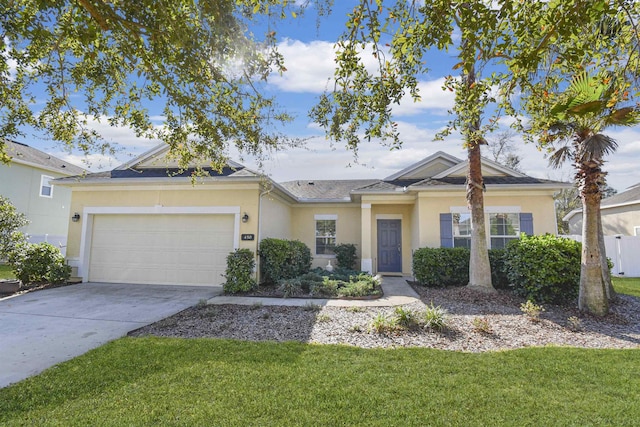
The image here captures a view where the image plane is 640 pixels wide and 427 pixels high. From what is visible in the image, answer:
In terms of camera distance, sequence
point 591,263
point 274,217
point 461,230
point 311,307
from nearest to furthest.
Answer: point 591,263 → point 311,307 → point 461,230 → point 274,217

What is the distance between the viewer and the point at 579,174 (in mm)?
7637

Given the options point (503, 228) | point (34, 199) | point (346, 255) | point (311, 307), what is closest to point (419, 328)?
point (311, 307)

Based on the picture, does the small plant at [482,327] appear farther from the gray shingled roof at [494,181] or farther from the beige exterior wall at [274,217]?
the beige exterior wall at [274,217]

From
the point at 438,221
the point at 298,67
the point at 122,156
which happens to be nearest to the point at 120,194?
the point at 122,156

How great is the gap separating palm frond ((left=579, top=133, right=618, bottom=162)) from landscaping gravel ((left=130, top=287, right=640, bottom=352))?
353 cm

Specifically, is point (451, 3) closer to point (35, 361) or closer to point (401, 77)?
point (401, 77)

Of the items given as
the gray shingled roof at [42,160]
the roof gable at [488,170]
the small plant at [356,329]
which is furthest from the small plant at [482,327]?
the gray shingled roof at [42,160]

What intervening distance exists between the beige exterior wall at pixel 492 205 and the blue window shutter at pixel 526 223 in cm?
11

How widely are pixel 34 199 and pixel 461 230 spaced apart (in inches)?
848

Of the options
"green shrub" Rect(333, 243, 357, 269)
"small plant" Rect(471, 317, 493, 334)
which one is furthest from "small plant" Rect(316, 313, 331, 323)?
"green shrub" Rect(333, 243, 357, 269)

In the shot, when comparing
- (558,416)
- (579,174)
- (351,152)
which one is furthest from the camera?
(579,174)

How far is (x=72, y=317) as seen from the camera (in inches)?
261

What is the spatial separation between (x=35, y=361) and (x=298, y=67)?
5.60 meters

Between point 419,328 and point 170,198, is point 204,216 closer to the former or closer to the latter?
point 170,198
